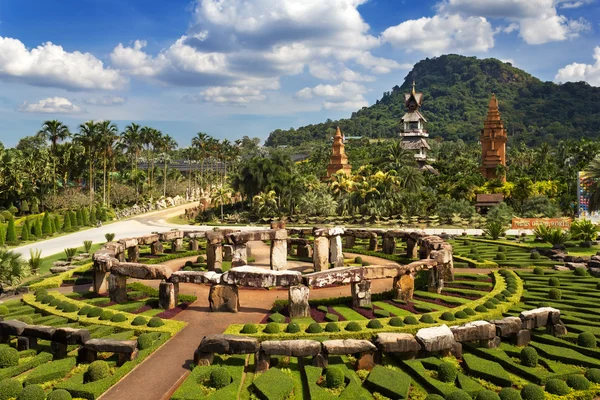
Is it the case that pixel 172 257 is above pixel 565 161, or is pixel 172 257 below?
below

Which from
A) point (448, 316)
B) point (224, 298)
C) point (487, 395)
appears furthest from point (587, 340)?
point (224, 298)

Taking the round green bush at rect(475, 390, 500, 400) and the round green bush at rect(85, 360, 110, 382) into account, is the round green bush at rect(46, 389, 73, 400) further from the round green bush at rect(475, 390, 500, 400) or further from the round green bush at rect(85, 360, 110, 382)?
the round green bush at rect(475, 390, 500, 400)

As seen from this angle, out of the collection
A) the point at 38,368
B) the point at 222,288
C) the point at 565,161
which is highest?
the point at 565,161

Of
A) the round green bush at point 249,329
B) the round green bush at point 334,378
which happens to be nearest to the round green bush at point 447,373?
the round green bush at point 334,378

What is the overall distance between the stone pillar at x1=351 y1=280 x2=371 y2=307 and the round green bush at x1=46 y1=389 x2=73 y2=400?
18.0 m

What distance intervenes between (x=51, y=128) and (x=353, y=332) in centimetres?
8396

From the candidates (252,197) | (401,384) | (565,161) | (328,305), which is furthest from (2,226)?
(565,161)

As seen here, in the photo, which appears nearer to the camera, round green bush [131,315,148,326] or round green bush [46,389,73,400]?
round green bush [46,389,73,400]

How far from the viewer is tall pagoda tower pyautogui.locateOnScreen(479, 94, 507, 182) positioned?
11557cm

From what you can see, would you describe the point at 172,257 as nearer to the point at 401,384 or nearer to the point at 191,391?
the point at 191,391

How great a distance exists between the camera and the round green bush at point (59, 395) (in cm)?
1828

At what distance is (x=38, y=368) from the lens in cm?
2180

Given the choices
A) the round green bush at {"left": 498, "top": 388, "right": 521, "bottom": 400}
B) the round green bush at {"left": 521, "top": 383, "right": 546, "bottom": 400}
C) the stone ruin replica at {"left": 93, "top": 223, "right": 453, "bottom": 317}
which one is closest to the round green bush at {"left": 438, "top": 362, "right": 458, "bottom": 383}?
the round green bush at {"left": 498, "top": 388, "right": 521, "bottom": 400}

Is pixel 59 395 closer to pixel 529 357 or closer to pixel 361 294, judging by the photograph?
pixel 361 294
